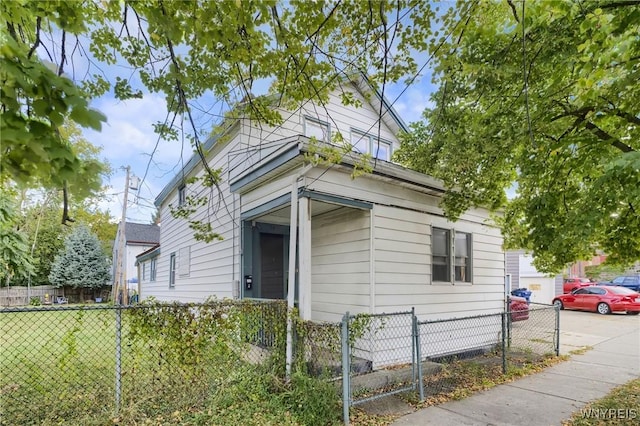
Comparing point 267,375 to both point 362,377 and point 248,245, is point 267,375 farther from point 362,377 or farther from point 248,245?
point 248,245

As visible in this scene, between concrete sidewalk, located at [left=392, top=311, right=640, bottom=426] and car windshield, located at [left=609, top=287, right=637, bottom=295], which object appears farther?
car windshield, located at [left=609, top=287, right=637, bottom=295]

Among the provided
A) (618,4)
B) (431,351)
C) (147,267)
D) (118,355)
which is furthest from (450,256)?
(147,267)

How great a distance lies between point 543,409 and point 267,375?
3692mm

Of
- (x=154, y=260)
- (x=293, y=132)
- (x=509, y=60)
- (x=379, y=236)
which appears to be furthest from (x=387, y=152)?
(x=154, y=260)

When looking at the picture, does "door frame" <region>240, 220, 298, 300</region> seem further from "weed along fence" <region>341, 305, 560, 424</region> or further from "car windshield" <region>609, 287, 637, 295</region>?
"car windshield" <region>609, 287, 637, 295</region>

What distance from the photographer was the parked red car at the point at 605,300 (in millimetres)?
14639

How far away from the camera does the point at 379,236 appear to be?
6.02 m

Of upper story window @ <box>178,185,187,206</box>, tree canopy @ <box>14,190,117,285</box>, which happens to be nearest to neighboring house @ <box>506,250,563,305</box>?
upper story window @ <box>178,185,187,206</box>

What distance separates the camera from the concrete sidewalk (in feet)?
14.5

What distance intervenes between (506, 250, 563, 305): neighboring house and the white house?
40.9 feet

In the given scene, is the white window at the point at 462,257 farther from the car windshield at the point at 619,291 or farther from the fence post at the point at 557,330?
the car windshield at the point at 619,291

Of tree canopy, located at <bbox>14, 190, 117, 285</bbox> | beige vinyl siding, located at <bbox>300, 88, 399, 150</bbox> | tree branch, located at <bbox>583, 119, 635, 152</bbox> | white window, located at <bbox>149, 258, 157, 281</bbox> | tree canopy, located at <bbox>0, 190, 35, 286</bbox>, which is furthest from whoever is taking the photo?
tree canopy, located at <bbox>14, 190, 117, 285</bbox>

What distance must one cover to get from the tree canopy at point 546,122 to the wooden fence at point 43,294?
23496 mm

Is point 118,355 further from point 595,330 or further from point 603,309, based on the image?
point 603,309
